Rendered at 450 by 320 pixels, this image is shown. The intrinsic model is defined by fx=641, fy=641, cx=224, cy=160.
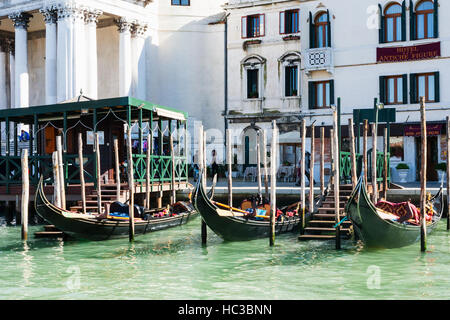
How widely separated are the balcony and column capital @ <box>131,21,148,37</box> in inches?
272

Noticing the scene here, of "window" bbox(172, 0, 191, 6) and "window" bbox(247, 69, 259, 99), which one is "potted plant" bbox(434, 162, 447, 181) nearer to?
"window" bbox(247, 69, 259, 99)

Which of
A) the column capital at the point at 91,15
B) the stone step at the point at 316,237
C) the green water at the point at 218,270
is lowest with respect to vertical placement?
the green water at the point at 218,270

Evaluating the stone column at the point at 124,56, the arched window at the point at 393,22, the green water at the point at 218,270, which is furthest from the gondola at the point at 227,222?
the stone column at the point at 124,56

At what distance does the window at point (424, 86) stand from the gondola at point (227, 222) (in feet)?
32.4

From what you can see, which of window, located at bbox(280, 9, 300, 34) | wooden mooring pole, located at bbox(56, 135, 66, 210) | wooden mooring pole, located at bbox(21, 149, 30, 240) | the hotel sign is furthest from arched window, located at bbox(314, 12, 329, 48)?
wooden mooring pole, located at bbox(21, 149, 30, 240)

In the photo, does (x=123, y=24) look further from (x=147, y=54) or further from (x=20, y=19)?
(x=20, y=19)

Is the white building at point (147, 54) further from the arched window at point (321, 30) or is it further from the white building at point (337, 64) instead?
the arched window at point (321, 30)

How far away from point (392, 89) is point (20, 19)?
13302 millimetres

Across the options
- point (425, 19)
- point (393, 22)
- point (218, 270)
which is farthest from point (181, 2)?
point (218, 270)

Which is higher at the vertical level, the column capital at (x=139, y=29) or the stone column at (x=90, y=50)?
the column capital at (x=139, y=29)

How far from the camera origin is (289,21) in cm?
2245

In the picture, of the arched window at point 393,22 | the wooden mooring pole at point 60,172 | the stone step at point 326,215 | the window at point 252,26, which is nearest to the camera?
the stone step at point 326,215

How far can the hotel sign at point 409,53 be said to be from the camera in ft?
64.4

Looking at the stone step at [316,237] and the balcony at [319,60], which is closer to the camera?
the stone step at [316,237]
